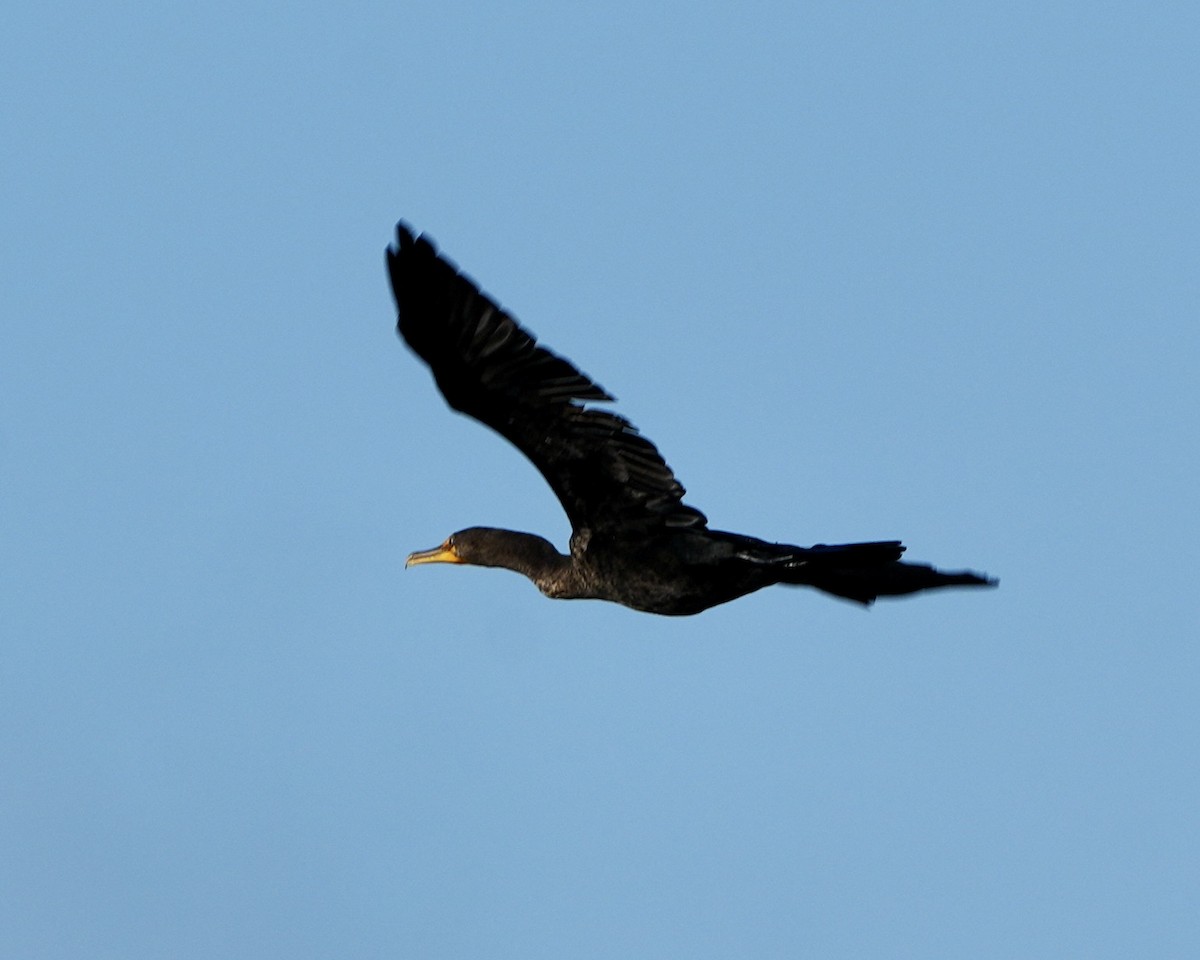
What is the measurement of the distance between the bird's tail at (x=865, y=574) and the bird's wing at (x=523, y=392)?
0.92 meters

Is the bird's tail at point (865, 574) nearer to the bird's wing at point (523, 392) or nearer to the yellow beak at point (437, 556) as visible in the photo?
the bird's wing at point (523, 392)

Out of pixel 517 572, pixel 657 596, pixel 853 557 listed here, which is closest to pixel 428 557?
pixel 517 572

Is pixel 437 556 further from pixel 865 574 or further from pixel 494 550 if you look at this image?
pixel 865 574

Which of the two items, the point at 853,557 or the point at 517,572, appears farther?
the point at 517,572

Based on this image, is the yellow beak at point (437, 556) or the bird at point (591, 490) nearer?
the bird at point (591, 490)

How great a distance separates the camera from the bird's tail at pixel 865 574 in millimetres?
18219

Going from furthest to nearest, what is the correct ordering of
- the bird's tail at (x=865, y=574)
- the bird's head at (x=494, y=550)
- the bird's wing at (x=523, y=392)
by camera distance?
the bird's head at (x=494, y=550) < the bird's tail at (x=865, y=574) < the bird's wing at (x=523, y=392)

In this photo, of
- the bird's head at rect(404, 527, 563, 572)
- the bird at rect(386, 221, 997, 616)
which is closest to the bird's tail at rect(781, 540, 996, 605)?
the bird at rect(386, 221, 997, 616)

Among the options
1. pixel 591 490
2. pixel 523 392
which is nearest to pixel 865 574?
pixel 591 490

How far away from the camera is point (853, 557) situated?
59.8 feet

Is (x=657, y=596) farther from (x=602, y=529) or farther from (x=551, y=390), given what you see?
(x=551, y=390)

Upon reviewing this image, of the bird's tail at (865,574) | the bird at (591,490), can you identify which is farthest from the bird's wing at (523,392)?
the bird's tail at (865,574)

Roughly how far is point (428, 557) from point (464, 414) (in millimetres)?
2510

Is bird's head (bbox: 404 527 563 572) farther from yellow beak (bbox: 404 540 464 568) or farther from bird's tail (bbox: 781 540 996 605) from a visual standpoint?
bird's tail (bbox: 781 540 996 605)
